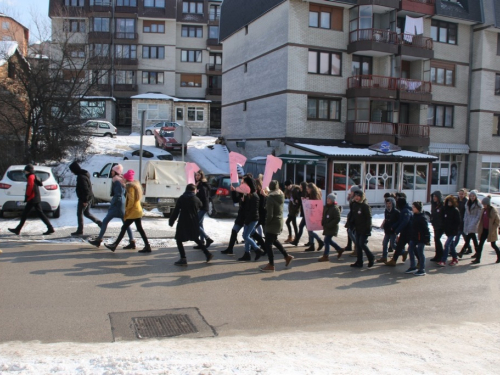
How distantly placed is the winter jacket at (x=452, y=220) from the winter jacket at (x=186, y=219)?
5617 millimetres

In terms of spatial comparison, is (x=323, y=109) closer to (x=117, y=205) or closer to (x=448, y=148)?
(x=448, y=148)

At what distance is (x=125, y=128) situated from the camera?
156 feet

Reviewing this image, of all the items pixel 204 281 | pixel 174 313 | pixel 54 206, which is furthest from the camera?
pixel 54 206

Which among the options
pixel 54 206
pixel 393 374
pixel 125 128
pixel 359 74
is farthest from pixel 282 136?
pixel 125 128

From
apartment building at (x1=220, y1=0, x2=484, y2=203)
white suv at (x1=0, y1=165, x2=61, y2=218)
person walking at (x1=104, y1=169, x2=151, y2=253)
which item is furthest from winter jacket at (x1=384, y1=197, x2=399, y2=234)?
apartment building at (x1=220, y1=0, x2=484, y2=203)

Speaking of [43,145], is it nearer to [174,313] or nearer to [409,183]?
[174,313]

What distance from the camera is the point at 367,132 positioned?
2608 cm

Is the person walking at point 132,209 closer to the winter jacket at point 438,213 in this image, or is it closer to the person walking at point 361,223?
the person walking at point 361,223

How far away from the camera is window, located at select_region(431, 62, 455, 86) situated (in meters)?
29.3

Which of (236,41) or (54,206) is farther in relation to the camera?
(236,41)

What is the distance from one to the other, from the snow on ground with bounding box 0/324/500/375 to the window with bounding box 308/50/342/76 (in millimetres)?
22091

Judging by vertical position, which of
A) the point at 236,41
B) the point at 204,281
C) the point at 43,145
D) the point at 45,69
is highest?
the point at 236,41

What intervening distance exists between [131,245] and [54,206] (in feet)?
12.7

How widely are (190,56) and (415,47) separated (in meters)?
31.0
